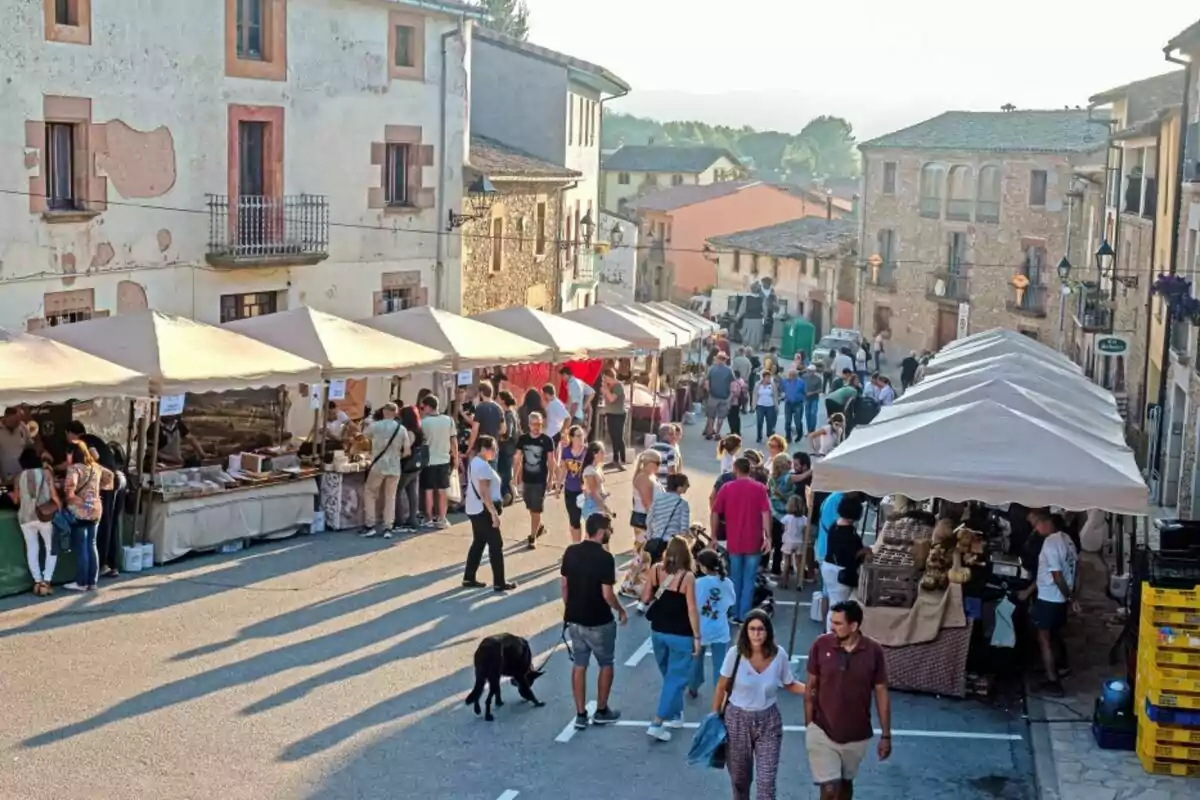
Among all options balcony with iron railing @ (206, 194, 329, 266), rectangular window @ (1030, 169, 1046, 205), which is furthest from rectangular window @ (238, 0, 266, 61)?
rectangular window @ (1030, 169, 1046, 205)

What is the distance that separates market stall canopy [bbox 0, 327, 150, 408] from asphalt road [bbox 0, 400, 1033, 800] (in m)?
1.85

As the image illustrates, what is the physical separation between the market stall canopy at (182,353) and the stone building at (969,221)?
36.8 metres

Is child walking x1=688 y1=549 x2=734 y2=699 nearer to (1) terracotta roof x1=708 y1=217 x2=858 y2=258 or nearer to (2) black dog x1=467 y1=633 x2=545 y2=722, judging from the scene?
(2) black dog x1=467 y1=633 x2=545 y2=722

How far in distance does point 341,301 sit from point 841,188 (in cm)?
10722

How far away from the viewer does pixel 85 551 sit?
15.3 meters

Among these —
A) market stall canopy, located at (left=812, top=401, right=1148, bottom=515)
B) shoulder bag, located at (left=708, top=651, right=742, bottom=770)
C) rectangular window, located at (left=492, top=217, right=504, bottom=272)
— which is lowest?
shoulder bag, located at (left=708, top=651, right=742, bottom=770)

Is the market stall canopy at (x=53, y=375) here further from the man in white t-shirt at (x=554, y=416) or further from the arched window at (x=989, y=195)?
the arched window at (x=989, y=195)

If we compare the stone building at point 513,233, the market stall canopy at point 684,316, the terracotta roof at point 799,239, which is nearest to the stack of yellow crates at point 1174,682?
the stone building at point 513,233

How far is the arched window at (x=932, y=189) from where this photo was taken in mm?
57531

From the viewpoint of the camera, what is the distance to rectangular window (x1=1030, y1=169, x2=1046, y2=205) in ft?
176

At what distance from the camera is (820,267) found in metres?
64.9

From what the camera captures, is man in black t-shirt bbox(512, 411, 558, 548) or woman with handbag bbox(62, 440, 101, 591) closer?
woman with handbag bbox(62, 440, 101, 591)

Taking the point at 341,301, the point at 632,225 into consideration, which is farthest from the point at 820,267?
the point at 341,301

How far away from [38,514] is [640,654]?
562cm
